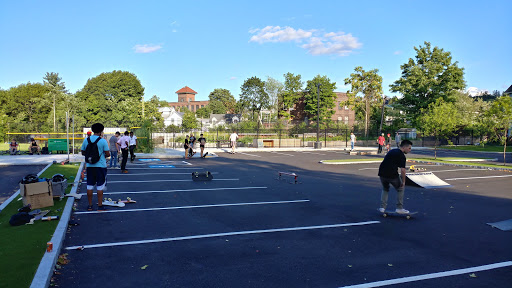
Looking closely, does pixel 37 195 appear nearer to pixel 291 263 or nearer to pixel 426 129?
pixel 291 263

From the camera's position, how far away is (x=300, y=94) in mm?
75938

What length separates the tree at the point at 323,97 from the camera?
72.2 m

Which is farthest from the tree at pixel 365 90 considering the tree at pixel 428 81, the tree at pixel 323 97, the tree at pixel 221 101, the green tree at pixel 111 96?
the tree at pixel 221 101

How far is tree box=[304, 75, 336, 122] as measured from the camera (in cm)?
7225

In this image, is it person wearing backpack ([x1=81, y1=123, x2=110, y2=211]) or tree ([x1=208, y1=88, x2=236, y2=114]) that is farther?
tree ([x1=208, y1=88, x2=236, y2=114])

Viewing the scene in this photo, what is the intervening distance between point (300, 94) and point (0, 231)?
72154mm

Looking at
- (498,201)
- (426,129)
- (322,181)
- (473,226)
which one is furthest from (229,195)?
(426,129)

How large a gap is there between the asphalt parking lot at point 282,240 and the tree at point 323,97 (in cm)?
6168

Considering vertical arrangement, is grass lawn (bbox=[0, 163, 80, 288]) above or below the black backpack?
below

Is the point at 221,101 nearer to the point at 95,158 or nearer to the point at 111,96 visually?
the point at 111,96

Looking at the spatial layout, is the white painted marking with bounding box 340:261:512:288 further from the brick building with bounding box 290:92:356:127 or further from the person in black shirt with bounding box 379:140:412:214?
the brick building with bounding box 290:92:356:127

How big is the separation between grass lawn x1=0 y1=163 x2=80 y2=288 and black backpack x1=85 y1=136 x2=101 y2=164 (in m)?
1.25

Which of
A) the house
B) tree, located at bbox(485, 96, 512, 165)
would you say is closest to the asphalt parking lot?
tree, located at bbox(485, 96, 512, 165)

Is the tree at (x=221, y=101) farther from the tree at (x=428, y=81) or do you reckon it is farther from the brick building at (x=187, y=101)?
the tree at (x=428, y=81)
